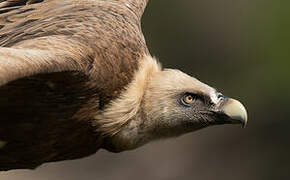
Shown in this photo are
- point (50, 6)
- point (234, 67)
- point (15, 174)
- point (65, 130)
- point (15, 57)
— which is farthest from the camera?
point (234, 67)

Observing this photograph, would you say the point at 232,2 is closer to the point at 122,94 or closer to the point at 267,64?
the point at 267,64

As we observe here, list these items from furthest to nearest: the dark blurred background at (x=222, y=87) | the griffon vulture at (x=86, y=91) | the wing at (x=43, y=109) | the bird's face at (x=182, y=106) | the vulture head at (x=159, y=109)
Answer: the dark blurred background at (x=222, y=87) < the bird's face at (x=182, y=106) < the vulture head at (x=159, y=109) < the griffon vulture at (x=86, y=91) < the wing at (x=43, y=109)

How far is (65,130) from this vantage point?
20.4 feet

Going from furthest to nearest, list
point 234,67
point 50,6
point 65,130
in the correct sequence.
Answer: point 234,67
point 50,6
point 65,130

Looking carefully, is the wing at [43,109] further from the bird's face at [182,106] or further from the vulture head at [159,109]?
the bird's face at [182,106]

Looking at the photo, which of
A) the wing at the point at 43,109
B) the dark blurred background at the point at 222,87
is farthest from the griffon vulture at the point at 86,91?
the dark blurred background at the point at 222,87

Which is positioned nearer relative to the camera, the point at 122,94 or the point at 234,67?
the point at 122,94

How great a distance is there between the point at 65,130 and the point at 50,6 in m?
1.36

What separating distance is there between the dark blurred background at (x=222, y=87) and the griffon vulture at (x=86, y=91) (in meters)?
5.88

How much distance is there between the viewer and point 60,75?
5.70 metres

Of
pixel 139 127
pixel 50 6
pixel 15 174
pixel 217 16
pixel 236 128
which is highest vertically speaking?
pixel 50 6

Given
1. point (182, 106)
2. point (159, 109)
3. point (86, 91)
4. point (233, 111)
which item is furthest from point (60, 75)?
point (233, 111)

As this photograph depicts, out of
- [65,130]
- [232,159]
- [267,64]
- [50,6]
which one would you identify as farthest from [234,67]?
[65,130]

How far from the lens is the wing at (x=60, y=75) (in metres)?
5.65
